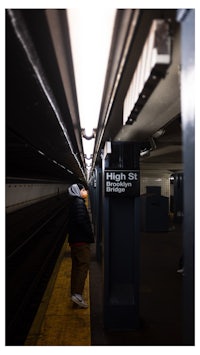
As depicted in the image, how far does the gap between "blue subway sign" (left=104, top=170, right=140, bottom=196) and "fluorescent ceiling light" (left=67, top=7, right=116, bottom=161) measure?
1.49 m

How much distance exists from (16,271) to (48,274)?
3.73 feet

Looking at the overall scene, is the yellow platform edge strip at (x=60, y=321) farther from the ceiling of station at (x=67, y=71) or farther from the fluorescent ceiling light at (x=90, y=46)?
the fluorescent ceiling light at (x=90, y=46)

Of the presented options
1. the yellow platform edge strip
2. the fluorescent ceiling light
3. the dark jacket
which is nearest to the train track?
the yellow platform edge strip

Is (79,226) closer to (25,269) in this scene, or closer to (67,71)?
(67,71)

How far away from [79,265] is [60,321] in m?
0.80

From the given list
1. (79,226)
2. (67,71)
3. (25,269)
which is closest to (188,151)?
(67,71)

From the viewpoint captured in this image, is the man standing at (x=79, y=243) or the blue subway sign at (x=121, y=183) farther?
the man standing at (x=79, y=243)

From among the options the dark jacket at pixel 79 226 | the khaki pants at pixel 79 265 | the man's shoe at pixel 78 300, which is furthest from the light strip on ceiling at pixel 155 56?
the man's shoe at pixel 78 300

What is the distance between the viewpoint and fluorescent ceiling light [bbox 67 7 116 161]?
138cm

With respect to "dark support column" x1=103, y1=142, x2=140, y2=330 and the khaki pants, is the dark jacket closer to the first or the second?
the khaki pants

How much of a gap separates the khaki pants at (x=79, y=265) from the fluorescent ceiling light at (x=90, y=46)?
257cm

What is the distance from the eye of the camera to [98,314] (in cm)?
423

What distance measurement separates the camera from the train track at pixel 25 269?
172 inches
